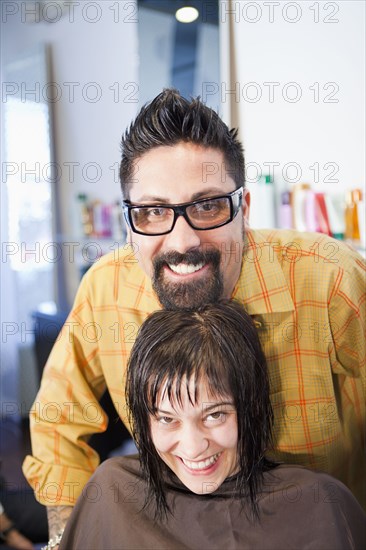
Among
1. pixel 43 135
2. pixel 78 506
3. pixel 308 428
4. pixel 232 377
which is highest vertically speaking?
pixel 43 135

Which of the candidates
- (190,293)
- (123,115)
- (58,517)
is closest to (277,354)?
(190,293)

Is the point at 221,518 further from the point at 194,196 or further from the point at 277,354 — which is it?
the point at 194,196

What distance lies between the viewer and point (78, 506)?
3.76ft

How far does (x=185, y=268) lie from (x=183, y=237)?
6 cm

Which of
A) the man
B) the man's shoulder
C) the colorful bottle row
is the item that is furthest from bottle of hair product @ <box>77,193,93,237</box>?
the man's shoulder

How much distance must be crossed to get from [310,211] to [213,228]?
777mm

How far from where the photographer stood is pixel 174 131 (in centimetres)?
101

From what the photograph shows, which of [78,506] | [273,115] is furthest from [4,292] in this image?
[78,506]

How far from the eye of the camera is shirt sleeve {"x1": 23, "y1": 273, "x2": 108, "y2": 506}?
1.29 metres

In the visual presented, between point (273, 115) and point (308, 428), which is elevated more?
point (273, 115)

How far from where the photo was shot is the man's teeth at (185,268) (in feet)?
3.29

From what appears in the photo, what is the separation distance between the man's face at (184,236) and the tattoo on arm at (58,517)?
542 mm

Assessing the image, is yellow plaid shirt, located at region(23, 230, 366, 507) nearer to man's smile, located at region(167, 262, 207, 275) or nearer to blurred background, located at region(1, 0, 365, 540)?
man's smile, located at region(167, 262, 207, 275)

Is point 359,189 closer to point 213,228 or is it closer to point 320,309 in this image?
point 320,309
